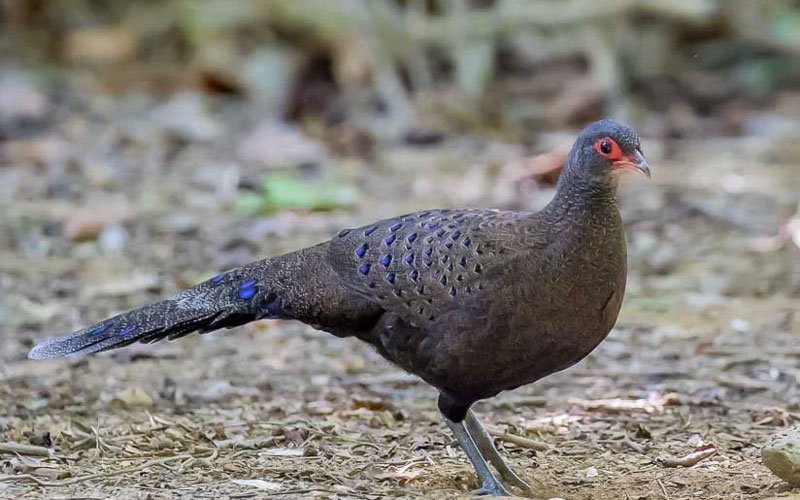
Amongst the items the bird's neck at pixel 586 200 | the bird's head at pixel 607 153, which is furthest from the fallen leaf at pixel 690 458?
the bird's head at pixel 607 153

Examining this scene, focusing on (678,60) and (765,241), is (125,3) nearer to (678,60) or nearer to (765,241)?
(678,60)

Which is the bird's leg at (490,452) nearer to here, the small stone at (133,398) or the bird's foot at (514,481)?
the bird's foot at (514,481)

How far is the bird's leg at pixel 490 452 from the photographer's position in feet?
13.6

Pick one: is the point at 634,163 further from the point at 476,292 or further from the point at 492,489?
the point at 492,489

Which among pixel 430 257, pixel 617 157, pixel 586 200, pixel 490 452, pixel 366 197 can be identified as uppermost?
pixel 366 197

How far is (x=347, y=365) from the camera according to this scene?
5594 mm

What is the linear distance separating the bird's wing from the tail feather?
0.34 metres

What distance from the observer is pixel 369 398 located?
16.8 feet

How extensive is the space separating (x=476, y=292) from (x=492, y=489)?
614 millimetres

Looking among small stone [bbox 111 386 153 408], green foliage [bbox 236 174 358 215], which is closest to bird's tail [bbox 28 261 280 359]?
small stone [bbox 111 386 153 408]

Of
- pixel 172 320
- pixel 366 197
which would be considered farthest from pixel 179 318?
pixel 366 197

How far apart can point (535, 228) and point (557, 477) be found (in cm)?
85

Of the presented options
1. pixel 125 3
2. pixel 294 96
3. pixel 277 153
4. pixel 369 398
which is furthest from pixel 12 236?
pixel 125 3

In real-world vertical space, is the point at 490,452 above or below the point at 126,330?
below
